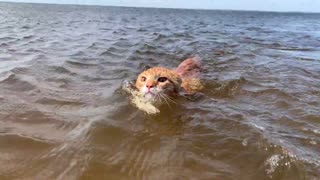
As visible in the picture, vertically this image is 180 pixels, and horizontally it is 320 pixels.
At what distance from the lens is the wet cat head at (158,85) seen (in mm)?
6514

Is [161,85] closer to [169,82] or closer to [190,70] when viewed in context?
→ [169,82]

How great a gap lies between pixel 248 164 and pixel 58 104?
3.52 meters

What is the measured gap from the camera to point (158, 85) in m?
6.69

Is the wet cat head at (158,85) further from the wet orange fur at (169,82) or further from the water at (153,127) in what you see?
the water at (153,127)

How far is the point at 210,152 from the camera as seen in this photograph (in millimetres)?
4422

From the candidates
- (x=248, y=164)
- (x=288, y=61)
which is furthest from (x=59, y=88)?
(x=288, y=61)

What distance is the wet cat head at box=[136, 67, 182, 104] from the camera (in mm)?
6514

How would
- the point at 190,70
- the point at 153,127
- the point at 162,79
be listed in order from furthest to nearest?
the point at 190,70 → the point at 162,79 → the point at 153,127

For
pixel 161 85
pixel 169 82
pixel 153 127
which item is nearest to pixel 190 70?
pixel 169 82

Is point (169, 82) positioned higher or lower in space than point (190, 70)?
higher

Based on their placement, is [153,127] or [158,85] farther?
[158,85]

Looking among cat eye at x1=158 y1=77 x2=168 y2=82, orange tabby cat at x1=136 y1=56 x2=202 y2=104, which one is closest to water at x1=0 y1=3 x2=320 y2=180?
orange tabby cat at x1=136 y1=56 x2=202 y2=104

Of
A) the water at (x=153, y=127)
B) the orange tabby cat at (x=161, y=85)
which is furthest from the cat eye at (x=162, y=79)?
the water at (x=153, y=127)

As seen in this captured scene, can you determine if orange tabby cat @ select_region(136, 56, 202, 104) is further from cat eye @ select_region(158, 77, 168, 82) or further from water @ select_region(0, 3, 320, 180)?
water @ select_region(0, 3, 320, 180)
